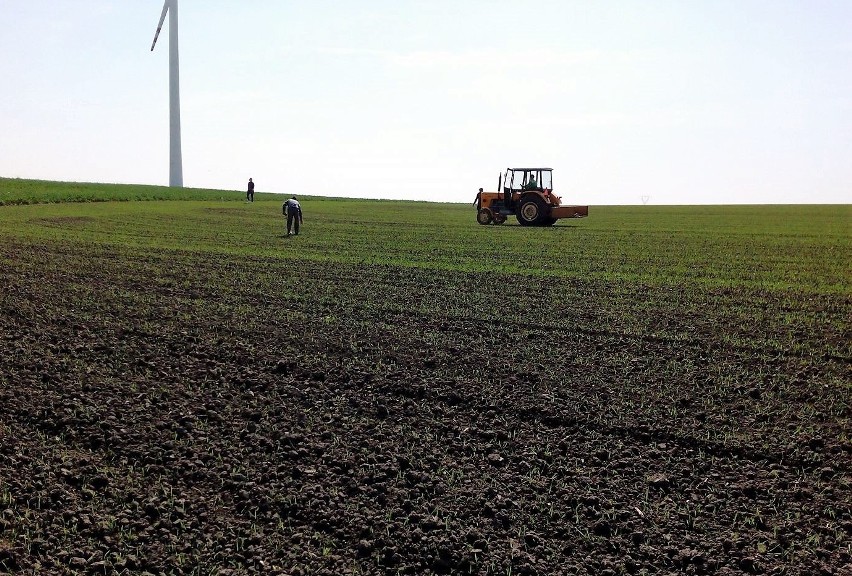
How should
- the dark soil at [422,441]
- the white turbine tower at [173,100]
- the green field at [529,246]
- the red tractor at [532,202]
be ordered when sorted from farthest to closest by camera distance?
1. the white turbine tower at [173,100]
2. the red tractor at [532,202]
3. the green field at [529,246]
4. the dark soil at [422,441]

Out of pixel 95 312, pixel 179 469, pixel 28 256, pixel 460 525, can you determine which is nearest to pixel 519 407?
pixel 460 525

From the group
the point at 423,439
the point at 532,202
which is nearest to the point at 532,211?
the point at 532,202

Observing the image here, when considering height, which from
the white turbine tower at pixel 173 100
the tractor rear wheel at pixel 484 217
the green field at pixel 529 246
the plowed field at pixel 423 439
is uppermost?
the white turbine tower at pixel 173 100

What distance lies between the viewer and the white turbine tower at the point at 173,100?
170ft

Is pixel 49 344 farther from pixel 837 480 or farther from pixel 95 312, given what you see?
pixel 837 480

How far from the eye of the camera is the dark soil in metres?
4.19

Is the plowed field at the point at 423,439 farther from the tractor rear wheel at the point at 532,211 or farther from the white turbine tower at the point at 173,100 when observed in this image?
the white turbine tower at the point at 173,100

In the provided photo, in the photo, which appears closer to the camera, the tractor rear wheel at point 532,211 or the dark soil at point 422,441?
the dark soil at point 422,441

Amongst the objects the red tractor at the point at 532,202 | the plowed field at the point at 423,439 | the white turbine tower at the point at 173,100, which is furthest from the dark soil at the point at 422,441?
the white turbine tower at the point at 173,100

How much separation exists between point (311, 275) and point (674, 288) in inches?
261

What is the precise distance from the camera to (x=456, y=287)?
1216 cm

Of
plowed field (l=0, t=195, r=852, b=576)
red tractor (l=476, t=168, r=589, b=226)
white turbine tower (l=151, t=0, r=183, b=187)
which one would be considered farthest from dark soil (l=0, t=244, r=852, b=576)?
white turbine tower (l=151, t=0, r=183, b=187)

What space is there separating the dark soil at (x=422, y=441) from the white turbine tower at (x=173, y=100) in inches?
1889

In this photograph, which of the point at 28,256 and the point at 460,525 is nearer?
the point at 460,525
